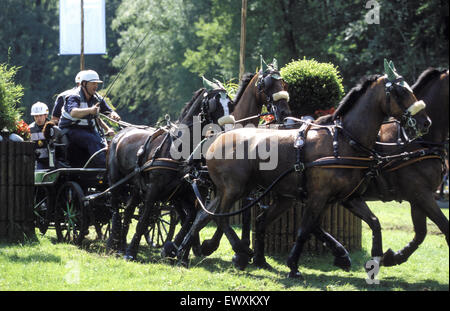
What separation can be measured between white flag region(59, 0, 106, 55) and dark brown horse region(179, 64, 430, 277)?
5.66 m

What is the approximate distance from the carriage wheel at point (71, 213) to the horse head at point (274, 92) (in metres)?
3.35

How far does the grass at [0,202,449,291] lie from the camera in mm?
7566

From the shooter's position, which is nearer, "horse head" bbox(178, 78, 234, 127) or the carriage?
"horse head" bbox(178, 78, 234, 127)

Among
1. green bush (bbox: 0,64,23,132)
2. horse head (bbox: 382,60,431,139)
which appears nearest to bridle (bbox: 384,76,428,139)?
horse head (bbox: 382,60,431,139)

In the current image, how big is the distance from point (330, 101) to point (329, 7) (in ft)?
A: 45.4

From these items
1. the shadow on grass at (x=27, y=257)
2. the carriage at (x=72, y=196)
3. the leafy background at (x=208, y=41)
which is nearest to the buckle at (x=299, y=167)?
the carriage at (x=72, y=196)

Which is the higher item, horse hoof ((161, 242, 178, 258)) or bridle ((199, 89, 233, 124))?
bridle ((199, 89, 233, 124))

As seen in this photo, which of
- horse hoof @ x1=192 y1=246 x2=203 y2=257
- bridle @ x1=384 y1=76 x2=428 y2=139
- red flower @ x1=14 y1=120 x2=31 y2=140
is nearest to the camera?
bridle @ x1=384 y1=76 x2=428 y2=139

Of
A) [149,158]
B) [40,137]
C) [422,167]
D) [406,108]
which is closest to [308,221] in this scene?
[422,167]

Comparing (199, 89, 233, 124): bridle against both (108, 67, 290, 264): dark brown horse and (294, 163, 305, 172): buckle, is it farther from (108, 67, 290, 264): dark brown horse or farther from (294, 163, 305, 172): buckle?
(294, 163, 305, 172): buckle

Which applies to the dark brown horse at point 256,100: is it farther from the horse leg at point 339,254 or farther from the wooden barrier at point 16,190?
the wooden barrier at point 16,190

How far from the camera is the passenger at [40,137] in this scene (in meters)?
12.3

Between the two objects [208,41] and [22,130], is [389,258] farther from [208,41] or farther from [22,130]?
[208,41]
